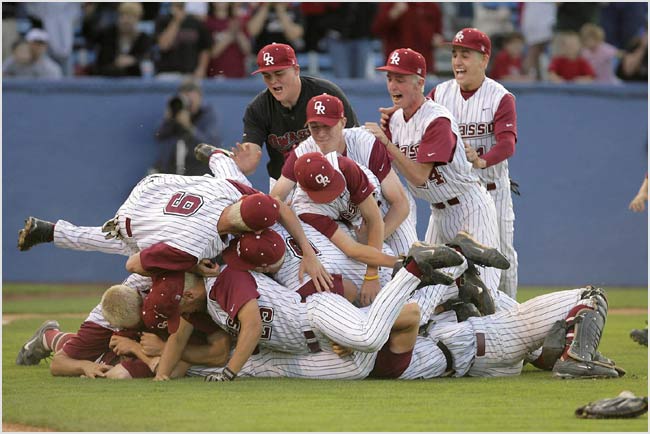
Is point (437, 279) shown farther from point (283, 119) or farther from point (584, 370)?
point (283, 119)

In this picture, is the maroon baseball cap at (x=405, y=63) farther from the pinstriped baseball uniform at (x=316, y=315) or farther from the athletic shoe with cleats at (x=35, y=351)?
the athletic shoe with cleats at (x=35, y=351)

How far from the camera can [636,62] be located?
1477 cm

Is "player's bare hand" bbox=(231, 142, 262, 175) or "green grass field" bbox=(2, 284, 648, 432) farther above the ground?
"player's bare hand" bbox=(231, 142, 262, 175)

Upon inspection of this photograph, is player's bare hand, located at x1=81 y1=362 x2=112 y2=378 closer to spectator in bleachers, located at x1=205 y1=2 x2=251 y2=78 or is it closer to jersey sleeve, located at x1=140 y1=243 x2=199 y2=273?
jersey sleeve, located at x1=140 y1=243 x2=199 y2=273

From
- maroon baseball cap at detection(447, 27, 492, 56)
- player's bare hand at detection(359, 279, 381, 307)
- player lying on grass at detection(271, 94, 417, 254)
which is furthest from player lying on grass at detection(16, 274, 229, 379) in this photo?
maroon baseball cap at detection(447, 27, 492, 56)

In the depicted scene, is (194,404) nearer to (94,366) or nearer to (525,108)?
(94,366)

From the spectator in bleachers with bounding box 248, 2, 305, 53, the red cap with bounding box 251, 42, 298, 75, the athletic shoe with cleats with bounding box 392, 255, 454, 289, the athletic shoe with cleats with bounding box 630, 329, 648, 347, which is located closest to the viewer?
the athletic shoe with cleats with bounding box 392, 255, 454, 289

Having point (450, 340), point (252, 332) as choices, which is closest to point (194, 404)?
point (252, 332)

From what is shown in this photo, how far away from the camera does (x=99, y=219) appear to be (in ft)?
45.1

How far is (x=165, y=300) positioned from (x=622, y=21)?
1104 cm

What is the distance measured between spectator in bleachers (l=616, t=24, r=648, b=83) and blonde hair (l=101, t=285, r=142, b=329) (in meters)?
9.77

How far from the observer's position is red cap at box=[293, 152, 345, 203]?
6738 mm

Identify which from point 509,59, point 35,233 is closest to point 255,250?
point 35,233

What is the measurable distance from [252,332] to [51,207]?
8037mm
